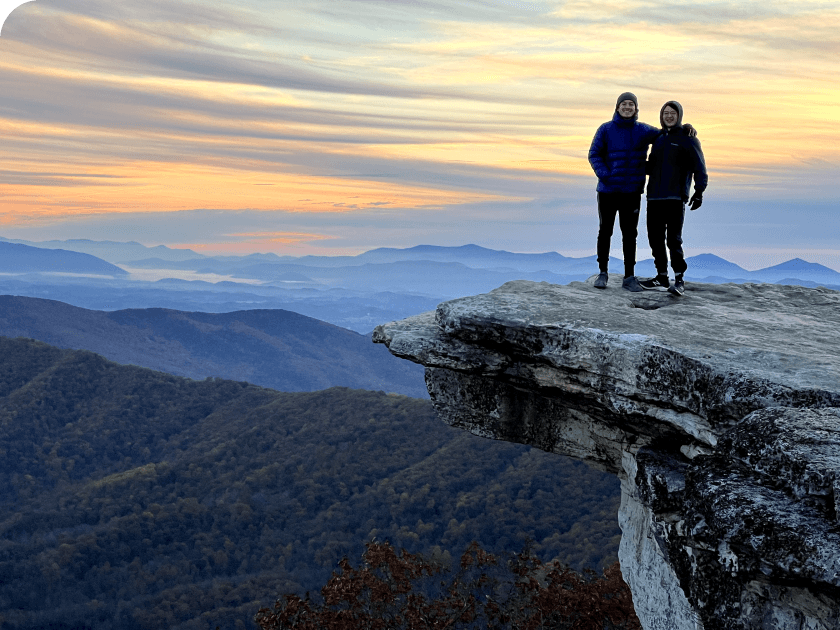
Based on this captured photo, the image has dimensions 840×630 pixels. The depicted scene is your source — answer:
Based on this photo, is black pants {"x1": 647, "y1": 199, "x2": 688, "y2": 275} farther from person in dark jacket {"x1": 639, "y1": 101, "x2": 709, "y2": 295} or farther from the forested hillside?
the forested hillside

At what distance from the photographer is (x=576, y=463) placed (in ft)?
241

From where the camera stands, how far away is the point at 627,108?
40.6ft

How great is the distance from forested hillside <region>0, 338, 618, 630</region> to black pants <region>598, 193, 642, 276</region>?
4161cm

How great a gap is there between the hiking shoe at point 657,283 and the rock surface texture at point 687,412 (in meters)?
0.46

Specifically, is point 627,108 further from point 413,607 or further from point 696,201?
point 413,607

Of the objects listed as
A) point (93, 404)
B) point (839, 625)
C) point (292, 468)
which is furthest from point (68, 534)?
point (839, 625)

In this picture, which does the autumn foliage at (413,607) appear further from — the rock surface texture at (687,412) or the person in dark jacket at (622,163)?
the person in dark jacket at (622,163)

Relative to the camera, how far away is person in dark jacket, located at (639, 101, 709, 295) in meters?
12.3

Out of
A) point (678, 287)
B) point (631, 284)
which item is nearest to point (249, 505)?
point (631, 284)

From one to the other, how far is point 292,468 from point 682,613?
8870cm

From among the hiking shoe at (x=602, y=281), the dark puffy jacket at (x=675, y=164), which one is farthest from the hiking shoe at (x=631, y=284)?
the dark puffy jacket at (x=675, y=164)

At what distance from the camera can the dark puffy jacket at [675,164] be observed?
12.3 meters

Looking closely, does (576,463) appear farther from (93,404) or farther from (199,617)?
(93,404)

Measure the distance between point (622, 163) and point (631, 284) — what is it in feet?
7.62
